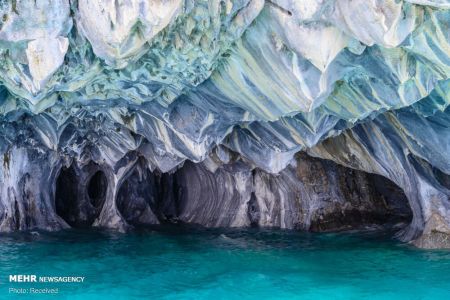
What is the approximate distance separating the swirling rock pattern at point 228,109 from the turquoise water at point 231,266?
1.38 metres

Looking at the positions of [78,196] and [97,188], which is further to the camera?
[97,188]

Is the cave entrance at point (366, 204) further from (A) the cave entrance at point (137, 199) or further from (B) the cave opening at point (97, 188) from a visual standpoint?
(B) the cave opening at point (97, 188)

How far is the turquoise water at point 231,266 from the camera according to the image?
27.8 ft

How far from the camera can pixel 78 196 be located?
1688 cm

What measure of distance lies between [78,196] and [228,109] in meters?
8.59

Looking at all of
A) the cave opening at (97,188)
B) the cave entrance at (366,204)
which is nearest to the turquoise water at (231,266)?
the cave entrance at (366,204)

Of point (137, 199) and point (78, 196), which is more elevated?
point (78, 196)

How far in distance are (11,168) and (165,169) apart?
12.6ft

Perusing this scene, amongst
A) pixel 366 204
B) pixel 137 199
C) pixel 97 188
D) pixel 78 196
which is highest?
pixel 97 188

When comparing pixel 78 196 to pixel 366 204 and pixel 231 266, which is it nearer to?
pixel 231 266

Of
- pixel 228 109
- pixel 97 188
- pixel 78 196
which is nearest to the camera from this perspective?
pixel 228 109

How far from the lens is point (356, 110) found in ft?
30.7

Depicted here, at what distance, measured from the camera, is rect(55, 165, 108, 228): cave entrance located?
54.2 feet

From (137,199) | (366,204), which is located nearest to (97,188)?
(137,199)
